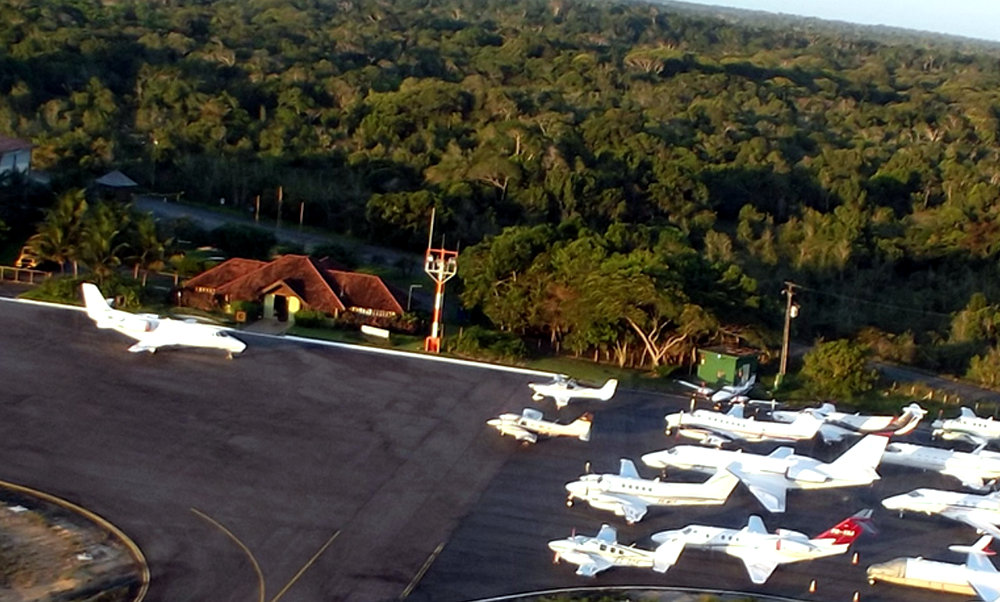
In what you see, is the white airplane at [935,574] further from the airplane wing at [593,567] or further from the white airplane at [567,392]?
the white airplane at [567,392]

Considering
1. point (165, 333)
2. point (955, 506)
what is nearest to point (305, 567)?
point (165, 333)

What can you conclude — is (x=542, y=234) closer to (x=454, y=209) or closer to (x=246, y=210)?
(x=454, y=209)

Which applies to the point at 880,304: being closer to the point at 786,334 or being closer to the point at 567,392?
the point at 786,334

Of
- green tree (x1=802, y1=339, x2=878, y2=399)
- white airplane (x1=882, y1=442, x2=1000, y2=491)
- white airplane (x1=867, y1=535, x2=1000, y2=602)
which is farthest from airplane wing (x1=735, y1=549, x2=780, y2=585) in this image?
green tree (x1=802, y1=339, x2=878, y2=399)

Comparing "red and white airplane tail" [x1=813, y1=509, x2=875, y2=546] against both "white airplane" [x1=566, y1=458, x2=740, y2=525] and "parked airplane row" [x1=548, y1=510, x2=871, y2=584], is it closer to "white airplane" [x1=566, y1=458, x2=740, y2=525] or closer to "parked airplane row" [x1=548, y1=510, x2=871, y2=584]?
"parked airplane row" [x1=548, y1=510, x2=871, y2=584]

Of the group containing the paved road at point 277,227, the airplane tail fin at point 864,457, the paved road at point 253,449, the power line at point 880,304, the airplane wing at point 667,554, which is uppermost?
the airplane tail fin at point 864,457

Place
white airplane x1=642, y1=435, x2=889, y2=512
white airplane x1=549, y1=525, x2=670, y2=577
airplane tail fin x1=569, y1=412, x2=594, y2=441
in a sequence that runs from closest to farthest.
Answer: white airplane x1=549, y1=525, x2=670, y2=577, white airplane x1=642, y1=435, x2=889, y2=512, airplane tail fin x1=569, y1=412, x2=594, y2=441

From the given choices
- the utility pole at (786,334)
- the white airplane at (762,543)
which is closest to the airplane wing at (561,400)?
the utility pole at (786,334)
